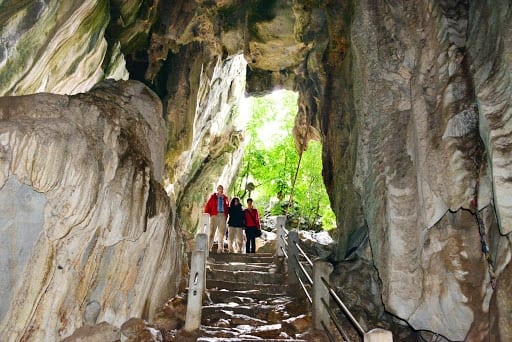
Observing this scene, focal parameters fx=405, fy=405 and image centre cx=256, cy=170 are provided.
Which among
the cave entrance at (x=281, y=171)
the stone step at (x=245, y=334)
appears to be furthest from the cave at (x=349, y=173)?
the cave entrance at (x=281, y=171)

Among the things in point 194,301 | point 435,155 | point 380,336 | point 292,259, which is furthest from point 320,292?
point 435,155

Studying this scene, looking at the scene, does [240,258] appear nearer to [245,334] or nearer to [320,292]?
[245,334]

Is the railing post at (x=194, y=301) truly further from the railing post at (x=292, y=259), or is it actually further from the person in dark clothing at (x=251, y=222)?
the person in dark clothing at (x=251, y=222)

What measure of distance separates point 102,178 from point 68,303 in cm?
175

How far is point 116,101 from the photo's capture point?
7293 mm

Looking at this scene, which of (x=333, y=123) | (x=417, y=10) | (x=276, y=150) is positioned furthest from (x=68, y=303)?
(x=276, y=150)

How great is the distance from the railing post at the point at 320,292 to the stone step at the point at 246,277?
2603 mm

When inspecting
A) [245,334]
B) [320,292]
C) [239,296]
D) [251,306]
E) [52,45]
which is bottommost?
[245,334]

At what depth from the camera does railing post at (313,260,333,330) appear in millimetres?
6375

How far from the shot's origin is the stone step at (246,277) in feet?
29.7

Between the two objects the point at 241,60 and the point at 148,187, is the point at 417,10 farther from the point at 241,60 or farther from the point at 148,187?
the point at 241,60

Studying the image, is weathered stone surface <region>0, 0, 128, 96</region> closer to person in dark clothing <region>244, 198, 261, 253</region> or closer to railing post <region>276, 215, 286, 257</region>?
person in dark clothing <region>244, 198, 261, 253</region>

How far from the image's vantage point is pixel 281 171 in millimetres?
26562

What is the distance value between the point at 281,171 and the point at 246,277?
1775 centimetres
